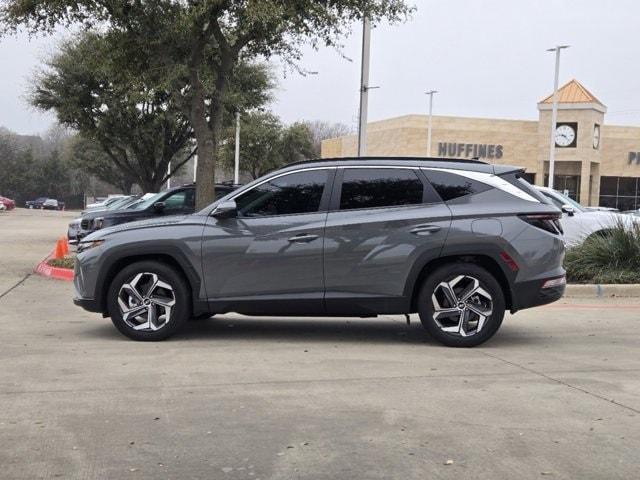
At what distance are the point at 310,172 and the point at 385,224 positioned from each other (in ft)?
3.22

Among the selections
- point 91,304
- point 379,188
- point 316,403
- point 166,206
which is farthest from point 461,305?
point 166,206

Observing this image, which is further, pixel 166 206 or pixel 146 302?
pixel 166 206

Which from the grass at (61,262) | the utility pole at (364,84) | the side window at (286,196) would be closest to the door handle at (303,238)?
the side window at (286,196)

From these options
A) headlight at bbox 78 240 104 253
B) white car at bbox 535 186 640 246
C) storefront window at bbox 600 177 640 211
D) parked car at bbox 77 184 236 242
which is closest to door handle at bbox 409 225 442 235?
headlight at bbox 78 240 104 253

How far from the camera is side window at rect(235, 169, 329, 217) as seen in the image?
733 centimetres

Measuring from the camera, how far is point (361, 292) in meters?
7.11

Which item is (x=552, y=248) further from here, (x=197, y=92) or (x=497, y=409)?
(x=197, y=92)

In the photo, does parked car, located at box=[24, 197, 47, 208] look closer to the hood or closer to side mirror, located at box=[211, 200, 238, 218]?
the hood

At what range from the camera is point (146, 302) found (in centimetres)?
738

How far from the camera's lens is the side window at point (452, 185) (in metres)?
7.23

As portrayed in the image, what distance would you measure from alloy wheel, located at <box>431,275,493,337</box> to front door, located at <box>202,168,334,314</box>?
1190mm

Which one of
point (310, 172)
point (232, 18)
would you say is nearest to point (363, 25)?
point (232, 18)

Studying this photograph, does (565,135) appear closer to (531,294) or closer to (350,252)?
(531,294)

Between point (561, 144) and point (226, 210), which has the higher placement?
point (561, 144)
